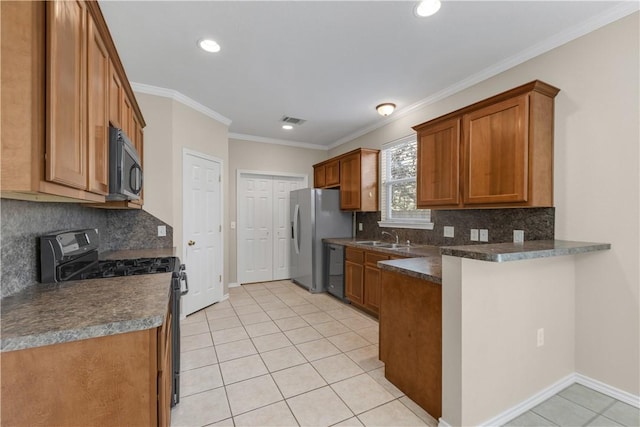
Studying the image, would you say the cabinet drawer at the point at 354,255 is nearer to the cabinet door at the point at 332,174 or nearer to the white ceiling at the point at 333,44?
the cabinet door at the point at 332,174

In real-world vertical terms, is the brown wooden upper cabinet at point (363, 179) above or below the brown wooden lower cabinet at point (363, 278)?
above

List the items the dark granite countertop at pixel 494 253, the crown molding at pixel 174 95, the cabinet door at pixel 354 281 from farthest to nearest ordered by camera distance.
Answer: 1. the cabinet door at pixel 354 281
2. the crown molding at pixel 174 95
3. the dark granite countertop at pixel 494 253

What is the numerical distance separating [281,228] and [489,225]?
3612mm

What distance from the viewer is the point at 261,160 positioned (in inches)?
202

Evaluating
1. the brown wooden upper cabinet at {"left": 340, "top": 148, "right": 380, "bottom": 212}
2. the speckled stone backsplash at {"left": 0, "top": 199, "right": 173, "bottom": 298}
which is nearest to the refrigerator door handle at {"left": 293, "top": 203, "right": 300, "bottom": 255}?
the brown wooden upper cabinet at {"left": 340, "top": 148, "right": 380, "bottom": 212}

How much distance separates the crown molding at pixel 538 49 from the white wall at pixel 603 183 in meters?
Answer: 0.04

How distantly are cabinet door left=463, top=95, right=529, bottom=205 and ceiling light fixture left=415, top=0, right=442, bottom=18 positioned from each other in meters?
0.92

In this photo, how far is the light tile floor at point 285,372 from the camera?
5.82 feet

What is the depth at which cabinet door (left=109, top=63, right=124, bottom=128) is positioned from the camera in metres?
1.69

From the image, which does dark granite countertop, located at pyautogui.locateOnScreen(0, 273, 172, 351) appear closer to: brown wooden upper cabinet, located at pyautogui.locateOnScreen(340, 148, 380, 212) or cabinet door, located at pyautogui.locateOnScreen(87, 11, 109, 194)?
cabinet door, located at pyautogui.locateOnScreen(87, 11, 109, 194)

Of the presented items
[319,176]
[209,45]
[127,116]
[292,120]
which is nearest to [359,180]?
[319,176]

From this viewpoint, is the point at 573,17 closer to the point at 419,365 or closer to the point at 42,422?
the point at 419,365

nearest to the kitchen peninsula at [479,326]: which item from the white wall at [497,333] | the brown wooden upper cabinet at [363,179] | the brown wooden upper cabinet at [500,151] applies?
the white wall at [497,333]

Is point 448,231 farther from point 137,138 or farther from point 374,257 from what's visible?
point 137,138
